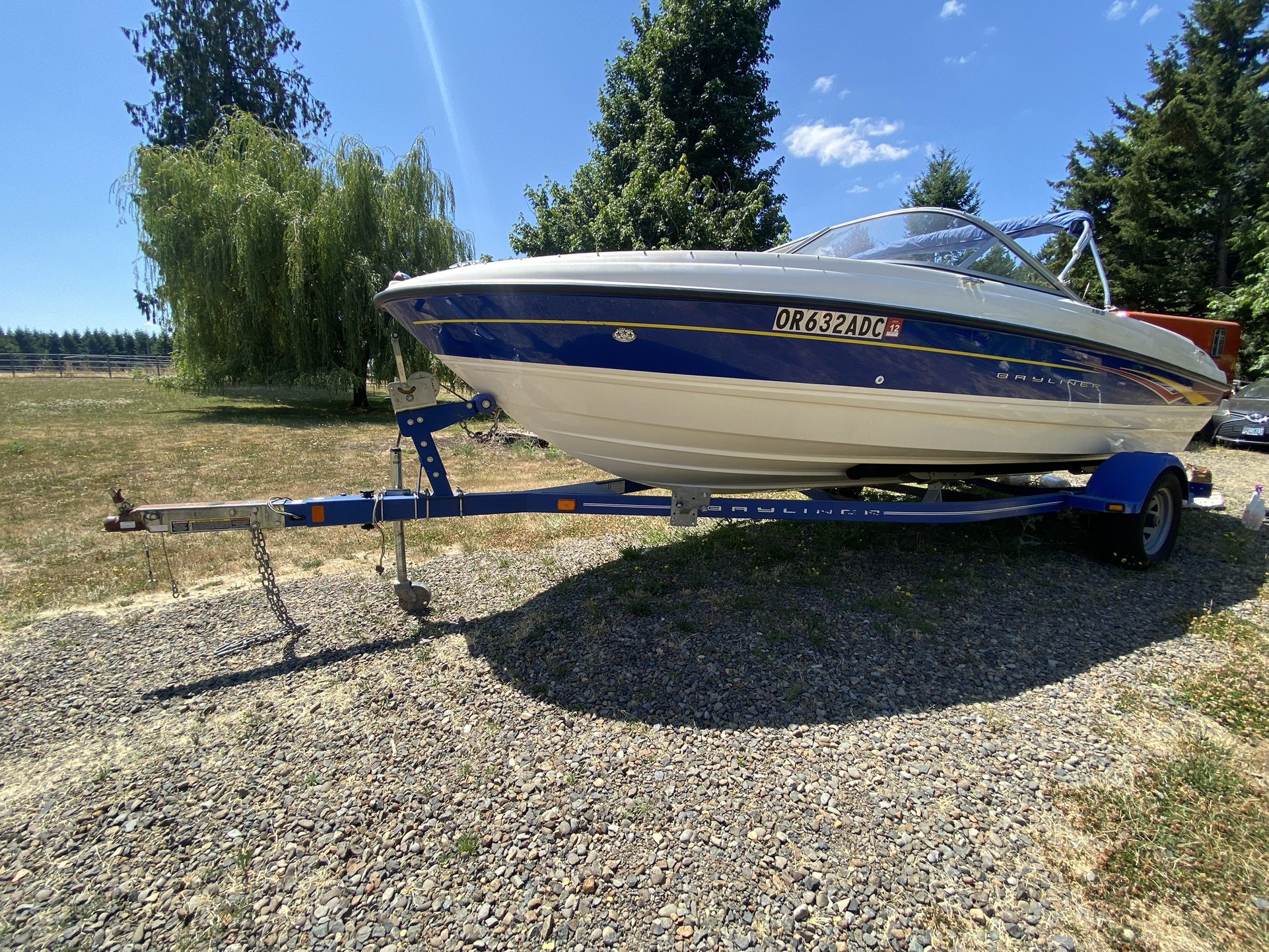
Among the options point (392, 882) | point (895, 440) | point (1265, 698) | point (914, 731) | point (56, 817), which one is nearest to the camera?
point (392, 882)

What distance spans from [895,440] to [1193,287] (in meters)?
20.1

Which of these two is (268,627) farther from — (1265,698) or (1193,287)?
(1193,287)

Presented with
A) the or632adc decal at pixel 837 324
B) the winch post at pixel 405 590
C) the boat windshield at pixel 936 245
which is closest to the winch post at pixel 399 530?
the winch post at pixel 405 590

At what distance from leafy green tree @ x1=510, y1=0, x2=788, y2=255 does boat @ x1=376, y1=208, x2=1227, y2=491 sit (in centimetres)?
1041

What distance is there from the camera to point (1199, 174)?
16734 millimetres

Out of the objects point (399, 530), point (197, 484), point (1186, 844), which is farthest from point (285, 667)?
point (197, 484)

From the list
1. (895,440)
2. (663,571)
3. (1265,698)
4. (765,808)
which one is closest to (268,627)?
(663,571)

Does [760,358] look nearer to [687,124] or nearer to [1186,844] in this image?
[1186,844]

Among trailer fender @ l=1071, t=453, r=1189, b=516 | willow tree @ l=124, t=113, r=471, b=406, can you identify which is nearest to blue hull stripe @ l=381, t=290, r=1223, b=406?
trailer fender @ l=1071, t=453, r=1189, b=516

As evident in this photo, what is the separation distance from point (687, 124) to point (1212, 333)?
41.1ft

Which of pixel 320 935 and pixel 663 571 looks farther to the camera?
pixel 663 571

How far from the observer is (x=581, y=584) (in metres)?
4.04

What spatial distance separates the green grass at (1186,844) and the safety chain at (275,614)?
366 cm

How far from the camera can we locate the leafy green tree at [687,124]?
14625 millimetres
